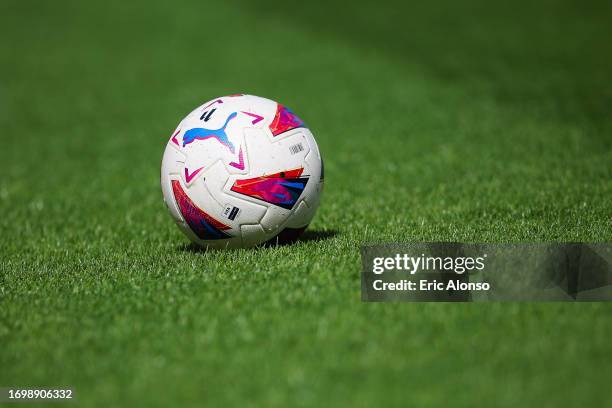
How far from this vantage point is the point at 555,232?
27.4 feet

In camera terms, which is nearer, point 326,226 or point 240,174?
point 240,174

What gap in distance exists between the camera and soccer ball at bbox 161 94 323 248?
7891 mm

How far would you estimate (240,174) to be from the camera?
7.85 m

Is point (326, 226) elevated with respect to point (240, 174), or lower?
lower

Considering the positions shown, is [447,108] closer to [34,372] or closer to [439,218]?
[439,218]

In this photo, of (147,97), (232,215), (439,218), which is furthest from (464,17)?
(232,215)

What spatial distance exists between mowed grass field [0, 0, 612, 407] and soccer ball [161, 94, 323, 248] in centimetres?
33

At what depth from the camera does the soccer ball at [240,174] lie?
311 inches

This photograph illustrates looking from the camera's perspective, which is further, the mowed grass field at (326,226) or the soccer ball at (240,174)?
the soccer ball at (240,174)

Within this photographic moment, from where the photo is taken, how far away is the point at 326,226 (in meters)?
9.92

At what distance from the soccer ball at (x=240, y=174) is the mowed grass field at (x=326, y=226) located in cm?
33

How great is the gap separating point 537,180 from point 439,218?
276 cm

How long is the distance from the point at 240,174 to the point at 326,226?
2356 millimetres

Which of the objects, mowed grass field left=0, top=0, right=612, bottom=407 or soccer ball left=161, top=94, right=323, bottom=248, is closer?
mowed grass field left=0, top=0, right=612, bottom=407
